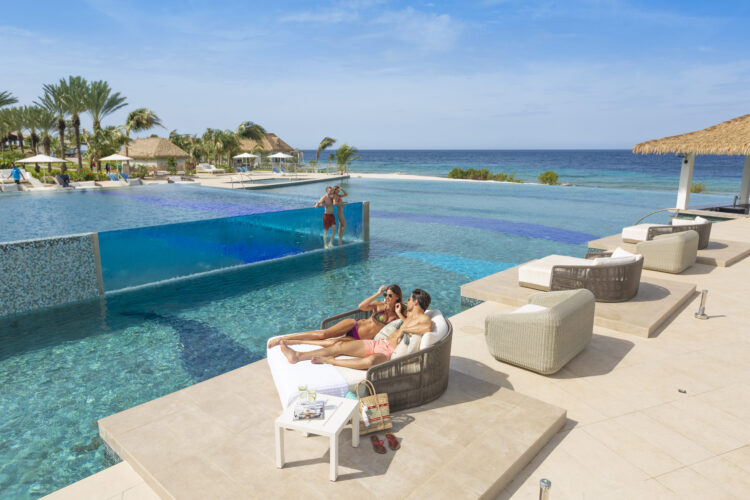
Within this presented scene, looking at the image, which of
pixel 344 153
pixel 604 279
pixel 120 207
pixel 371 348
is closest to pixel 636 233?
pixel 604 279

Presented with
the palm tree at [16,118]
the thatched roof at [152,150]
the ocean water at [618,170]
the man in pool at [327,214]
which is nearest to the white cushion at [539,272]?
the man in pool at [327,214]

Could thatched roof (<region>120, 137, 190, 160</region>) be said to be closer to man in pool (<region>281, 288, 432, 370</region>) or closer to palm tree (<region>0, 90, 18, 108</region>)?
palm tree (<region>0, 90, 18, 108</region>)

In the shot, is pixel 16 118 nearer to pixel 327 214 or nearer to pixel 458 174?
pixel 458 174

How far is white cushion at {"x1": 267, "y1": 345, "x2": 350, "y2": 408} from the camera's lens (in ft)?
11.3

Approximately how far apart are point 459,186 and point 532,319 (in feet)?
101

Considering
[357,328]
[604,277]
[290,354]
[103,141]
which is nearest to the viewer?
[290,354]

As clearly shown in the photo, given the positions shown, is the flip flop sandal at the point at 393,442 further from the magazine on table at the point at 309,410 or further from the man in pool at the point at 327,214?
the man in pool at the point at 327,214

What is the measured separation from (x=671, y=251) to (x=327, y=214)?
754cm

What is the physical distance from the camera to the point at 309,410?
289 centimetres

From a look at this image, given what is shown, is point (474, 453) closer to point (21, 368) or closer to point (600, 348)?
point (600, 348)

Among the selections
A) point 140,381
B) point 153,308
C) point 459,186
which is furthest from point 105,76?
point 140,381

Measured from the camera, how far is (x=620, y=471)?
10.3ft

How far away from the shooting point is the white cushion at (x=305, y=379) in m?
3.43

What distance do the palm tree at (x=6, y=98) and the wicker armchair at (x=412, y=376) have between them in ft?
180
